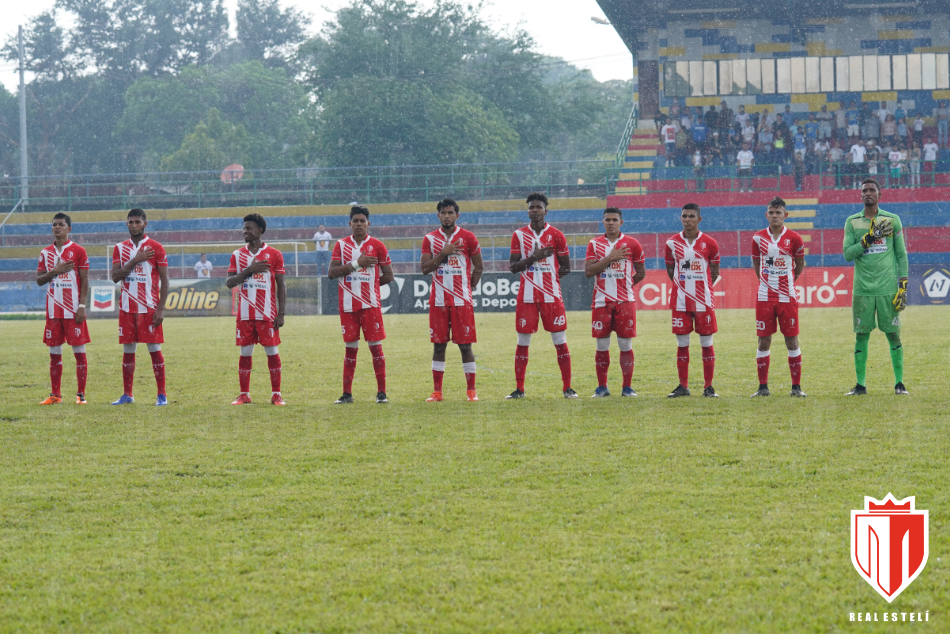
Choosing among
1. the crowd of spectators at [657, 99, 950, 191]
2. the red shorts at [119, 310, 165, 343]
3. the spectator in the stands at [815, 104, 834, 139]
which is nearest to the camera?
the red shorts at [119, 310, 165, 343]

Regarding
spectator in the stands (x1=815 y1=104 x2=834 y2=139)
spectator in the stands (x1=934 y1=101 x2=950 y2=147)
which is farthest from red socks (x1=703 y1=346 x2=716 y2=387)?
spectator in the stands (x1=934 y1=101 x2=950 y2=147)

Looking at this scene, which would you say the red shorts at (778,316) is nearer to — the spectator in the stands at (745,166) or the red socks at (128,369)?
the red socks at (128,369)

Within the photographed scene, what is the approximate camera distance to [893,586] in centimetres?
429

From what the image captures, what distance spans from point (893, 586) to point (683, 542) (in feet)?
3.39

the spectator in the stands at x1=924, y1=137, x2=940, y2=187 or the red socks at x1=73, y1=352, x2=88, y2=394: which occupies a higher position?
the spectator in the stands at x1=924, y1=137, x2=940, y2=187

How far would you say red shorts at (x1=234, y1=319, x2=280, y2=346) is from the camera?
411 inches

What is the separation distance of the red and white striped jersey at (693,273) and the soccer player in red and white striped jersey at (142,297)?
5.31 meters

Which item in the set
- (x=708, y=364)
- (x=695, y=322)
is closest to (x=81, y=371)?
(x=695, y=322)

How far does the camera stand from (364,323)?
34.5 feet

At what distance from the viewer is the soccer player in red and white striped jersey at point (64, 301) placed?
10961 millimetres

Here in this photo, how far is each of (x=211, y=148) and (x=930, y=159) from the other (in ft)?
127

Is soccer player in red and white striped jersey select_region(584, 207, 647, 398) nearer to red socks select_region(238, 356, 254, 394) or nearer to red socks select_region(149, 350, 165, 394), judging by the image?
red socks select_region(238, 356, 254, 394)

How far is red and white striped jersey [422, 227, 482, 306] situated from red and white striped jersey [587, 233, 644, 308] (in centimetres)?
127

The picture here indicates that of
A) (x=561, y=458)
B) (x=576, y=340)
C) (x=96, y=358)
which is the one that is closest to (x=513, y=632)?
(x=561, y=458)
